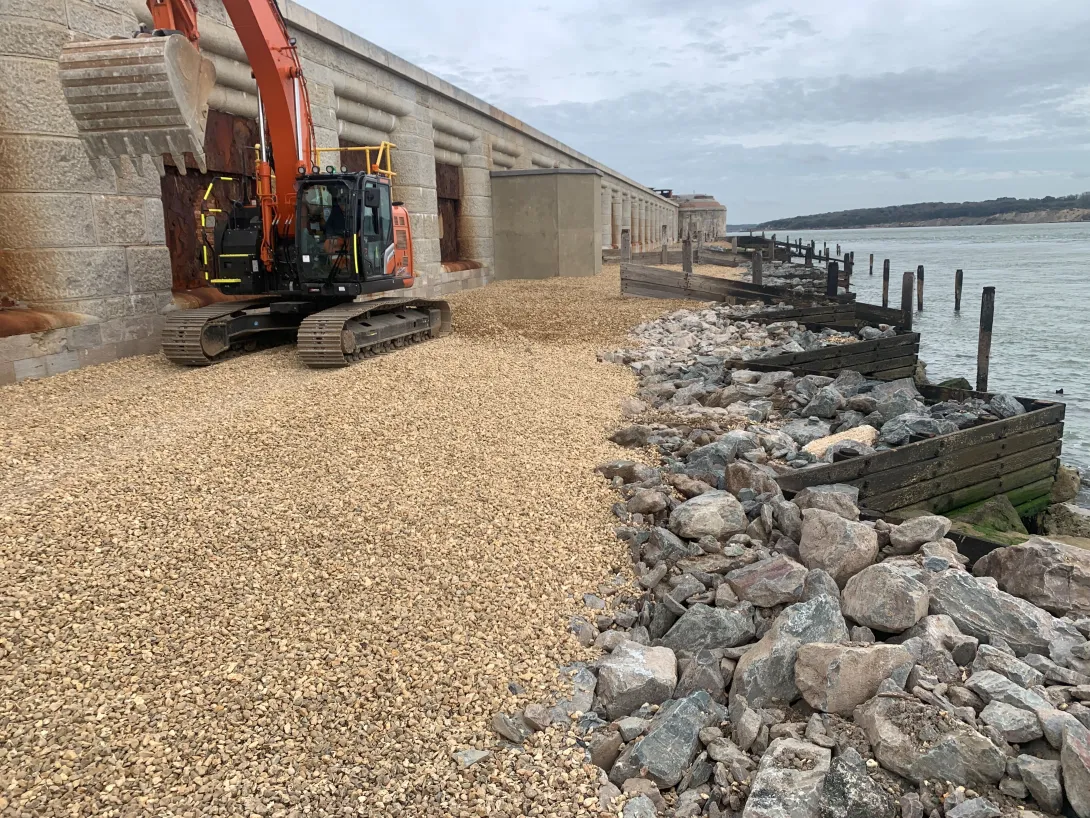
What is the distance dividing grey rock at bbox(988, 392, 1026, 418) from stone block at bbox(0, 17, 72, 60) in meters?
11.3

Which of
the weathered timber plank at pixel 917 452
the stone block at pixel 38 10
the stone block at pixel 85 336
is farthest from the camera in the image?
the stone block at pixel 85 336

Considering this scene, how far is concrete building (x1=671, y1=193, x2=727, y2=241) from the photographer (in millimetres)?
79188

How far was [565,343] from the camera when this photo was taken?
12.8 meters

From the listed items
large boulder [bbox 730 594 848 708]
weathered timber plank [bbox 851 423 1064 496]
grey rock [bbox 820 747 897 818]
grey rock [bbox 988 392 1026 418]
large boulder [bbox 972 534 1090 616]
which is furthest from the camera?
grey rock [bbox 988 392 1026 418]

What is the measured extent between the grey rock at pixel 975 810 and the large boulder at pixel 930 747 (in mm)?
148

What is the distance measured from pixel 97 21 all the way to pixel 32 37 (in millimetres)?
937

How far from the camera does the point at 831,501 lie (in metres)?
Result: 5.52

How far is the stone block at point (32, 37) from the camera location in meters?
8.48

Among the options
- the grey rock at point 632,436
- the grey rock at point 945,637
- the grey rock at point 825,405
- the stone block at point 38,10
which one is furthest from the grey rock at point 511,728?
the stone block at point 38,10

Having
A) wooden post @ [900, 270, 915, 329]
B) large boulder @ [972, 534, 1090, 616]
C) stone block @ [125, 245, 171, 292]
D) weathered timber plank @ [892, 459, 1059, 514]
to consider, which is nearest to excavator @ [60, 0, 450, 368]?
stone block @ [125, 245, 171, 292]

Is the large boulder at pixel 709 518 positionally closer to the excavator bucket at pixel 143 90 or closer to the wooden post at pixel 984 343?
the excavator bucket at pixel 143 90

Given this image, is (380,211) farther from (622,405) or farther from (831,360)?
(831,360)

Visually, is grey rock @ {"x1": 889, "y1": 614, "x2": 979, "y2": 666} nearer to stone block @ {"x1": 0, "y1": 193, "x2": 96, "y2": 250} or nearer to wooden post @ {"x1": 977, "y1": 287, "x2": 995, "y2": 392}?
stone block @ {"x1": 0, "y1": 193, "x2": 96, "y2": 250}

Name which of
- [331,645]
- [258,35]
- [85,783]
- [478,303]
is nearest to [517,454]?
[331,645]
